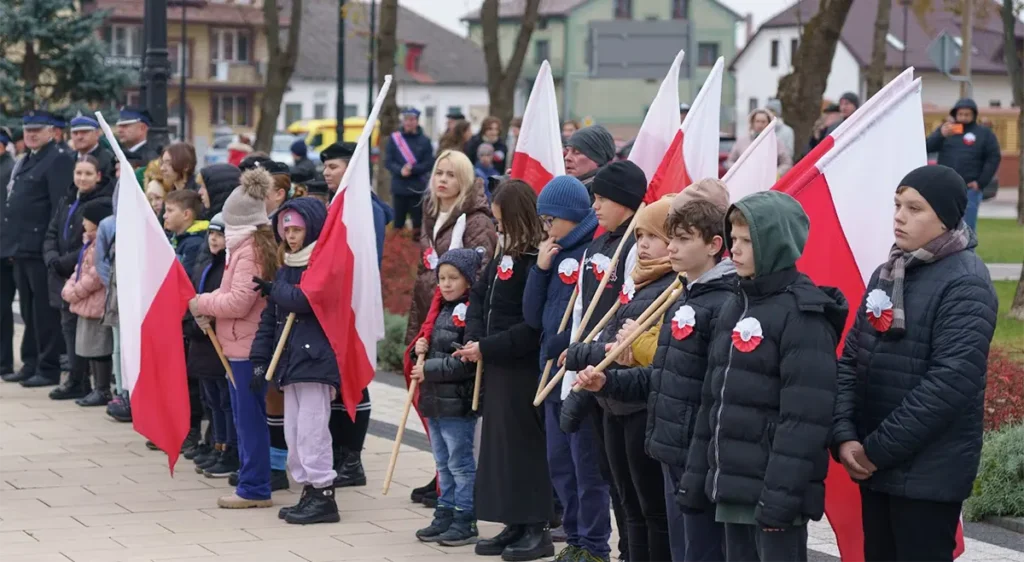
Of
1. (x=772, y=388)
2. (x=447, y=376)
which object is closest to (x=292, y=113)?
(x=447, y=376)

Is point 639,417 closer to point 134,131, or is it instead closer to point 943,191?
point 943,191

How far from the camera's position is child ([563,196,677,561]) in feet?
20.5

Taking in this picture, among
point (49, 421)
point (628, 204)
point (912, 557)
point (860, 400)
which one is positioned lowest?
point (49, 421)

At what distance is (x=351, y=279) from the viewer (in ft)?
27.3

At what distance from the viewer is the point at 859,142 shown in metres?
6.16

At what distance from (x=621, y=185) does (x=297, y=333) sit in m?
2.15

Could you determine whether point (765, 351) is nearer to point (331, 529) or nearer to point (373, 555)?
point (373, 555)

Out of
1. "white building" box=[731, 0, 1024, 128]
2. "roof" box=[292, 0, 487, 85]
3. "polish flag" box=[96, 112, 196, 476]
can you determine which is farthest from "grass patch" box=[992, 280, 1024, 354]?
"roof" box=[292, 0, 487, 85]

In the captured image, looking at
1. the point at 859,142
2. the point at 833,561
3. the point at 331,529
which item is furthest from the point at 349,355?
the point at 859,142

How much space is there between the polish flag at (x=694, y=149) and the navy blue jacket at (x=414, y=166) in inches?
499

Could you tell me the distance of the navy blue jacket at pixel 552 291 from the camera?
7098mm

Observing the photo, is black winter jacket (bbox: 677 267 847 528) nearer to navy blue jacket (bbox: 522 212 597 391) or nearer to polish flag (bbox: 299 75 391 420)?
navy blue jacket (bbox: 522 212 597 391)

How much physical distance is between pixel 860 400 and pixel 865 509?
0.39 meters

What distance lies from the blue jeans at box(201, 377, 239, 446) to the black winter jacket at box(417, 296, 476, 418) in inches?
72.6
